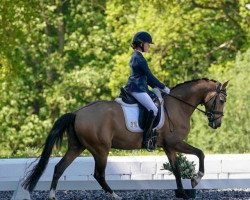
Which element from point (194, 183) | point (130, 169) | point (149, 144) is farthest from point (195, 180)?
point (130, 169)

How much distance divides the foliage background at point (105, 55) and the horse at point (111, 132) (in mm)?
14680

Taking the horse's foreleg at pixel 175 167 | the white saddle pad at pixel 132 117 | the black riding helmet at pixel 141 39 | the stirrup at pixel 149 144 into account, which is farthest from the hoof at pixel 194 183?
the black riding helmet at pixel 141 39

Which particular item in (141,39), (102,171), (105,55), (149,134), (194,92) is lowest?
(102,171)

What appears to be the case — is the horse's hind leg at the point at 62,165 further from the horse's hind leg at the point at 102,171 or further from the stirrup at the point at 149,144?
the stirrup at the point at 149,144

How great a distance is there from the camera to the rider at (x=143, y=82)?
12.6 meters

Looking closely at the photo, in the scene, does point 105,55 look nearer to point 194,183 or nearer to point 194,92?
point 194,92

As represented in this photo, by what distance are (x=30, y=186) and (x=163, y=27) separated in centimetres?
2491

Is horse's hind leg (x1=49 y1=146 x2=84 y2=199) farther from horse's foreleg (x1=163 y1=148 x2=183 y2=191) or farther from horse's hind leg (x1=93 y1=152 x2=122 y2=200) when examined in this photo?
horse's foreleg (x1=163 y1=148 x2=183 y2=191)

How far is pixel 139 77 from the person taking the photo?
501 inches

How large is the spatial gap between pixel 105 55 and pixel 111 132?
101 ft

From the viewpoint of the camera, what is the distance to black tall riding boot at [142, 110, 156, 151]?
1262 cm

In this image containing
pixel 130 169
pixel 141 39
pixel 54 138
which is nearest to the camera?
pixel 54 138

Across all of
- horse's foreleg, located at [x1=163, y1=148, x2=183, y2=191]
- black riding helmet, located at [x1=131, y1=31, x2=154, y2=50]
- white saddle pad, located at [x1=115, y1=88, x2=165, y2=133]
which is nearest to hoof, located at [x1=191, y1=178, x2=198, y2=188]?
horse's foreleg, located at [x1=163, y1=148, x2=183, y2=191]

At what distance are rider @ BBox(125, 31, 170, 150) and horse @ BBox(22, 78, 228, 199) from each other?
17cm
